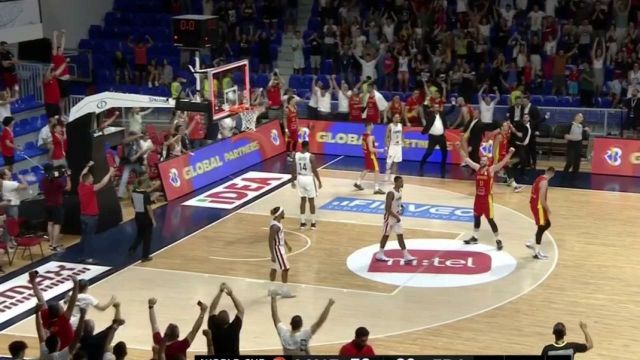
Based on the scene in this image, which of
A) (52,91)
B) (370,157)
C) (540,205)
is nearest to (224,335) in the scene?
(540,205)

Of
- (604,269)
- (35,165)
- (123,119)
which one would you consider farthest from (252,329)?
(123,119)

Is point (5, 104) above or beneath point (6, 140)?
above

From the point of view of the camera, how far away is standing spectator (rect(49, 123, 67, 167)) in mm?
23781

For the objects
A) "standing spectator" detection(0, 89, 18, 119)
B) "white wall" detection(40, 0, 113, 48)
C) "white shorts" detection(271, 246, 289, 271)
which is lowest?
"white shorts" detection(271, 246, 289, 271)

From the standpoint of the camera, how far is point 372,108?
2812cm

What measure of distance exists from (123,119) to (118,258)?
10837 mm

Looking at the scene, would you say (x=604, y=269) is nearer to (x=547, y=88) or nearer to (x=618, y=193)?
(x=618, y=193)

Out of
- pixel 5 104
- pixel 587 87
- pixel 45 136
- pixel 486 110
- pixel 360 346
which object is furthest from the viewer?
pixel 587 87

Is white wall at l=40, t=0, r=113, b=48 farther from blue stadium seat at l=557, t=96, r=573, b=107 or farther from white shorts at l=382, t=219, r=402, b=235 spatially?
white shorts at l=382, t=219, r=402, b=235

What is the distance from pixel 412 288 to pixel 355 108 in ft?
37.0

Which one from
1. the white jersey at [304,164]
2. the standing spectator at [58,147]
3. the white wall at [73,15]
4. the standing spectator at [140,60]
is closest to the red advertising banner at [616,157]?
the white jersey at [304,164]

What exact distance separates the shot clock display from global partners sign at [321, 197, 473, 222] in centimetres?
482

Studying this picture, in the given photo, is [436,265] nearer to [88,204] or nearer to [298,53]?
[88,204]

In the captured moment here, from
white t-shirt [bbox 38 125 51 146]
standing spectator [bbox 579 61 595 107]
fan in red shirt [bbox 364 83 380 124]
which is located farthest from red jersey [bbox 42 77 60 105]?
standing spectator [bbox 579 61 595 107]
